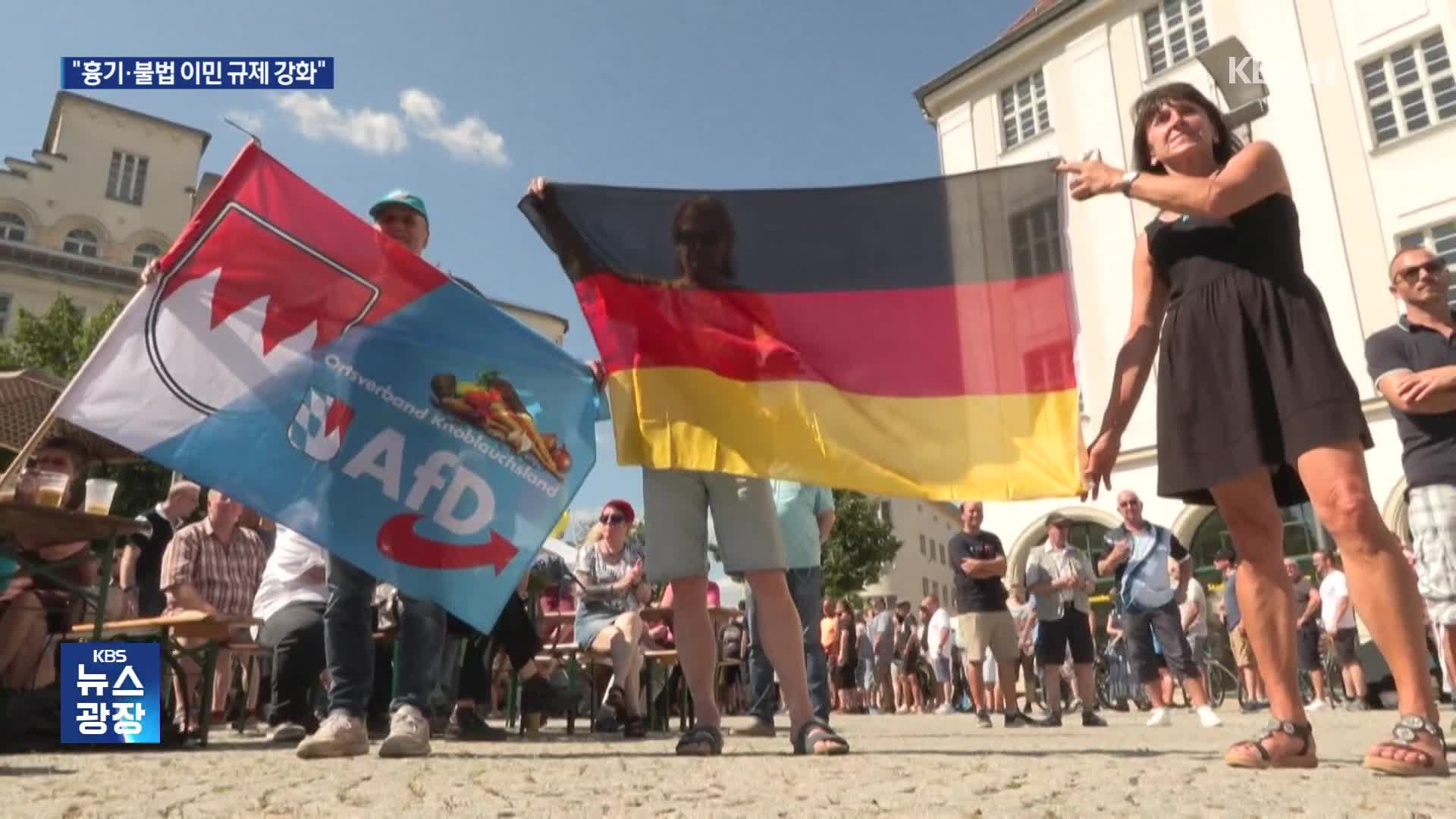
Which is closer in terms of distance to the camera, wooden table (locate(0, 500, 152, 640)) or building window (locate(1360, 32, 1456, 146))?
wooden table (locate(0, 500, 152, 640))

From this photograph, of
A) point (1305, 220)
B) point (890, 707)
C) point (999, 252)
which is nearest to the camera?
point (999, 252)

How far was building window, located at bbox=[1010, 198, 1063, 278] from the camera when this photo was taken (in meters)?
4.21

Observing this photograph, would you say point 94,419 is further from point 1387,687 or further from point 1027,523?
point 1027,523

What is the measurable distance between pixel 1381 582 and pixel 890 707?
16.4 meters

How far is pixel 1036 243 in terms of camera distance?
4398 mm

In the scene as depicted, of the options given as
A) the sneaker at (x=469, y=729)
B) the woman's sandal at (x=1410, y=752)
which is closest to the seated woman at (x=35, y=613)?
the sneaker at (x=469, y=729)

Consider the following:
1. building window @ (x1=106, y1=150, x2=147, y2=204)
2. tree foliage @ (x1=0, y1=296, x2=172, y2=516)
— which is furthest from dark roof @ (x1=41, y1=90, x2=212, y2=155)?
tree foliage @ (x1=0, y1=296, x2=172, y2=516)

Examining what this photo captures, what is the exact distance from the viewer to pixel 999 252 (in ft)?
14.4

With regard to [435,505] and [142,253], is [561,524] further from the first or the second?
[142,253]

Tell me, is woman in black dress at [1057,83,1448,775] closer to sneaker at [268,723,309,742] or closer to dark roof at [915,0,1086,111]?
sneaker at [268,723,309,742]

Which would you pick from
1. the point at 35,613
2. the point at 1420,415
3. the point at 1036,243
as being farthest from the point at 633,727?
the point at 1420,415

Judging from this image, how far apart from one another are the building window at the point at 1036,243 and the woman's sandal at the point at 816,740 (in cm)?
207

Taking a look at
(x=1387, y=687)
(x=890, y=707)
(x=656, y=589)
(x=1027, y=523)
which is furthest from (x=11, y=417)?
(x=1027, y=523)

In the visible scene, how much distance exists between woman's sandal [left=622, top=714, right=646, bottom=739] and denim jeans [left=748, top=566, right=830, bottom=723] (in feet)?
2.55
